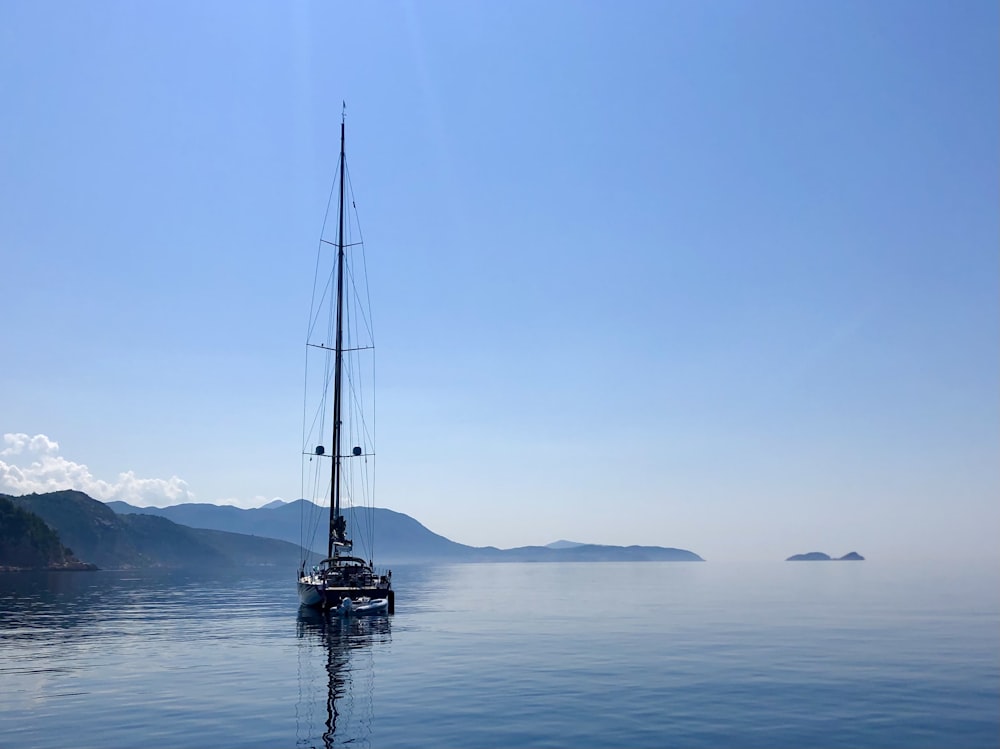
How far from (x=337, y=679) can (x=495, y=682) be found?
7.88m

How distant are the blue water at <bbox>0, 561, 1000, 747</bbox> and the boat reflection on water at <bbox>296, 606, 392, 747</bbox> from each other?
152 mm

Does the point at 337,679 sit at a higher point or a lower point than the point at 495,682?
lower

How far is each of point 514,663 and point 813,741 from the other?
21.1 meters

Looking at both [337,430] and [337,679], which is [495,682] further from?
[337,430]

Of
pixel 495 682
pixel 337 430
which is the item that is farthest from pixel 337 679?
pixel 337 430

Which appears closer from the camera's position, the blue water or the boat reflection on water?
the blue water

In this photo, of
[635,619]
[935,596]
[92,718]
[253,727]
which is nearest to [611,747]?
[253,727]

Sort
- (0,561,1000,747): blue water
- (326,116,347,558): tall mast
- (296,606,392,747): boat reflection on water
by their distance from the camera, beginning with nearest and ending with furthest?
(0,561,1000,747): blue water < (296,606,392,747): boat reflection on water < (326,116,347,558): tall mast

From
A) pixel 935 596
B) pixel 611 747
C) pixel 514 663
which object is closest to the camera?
pixel 611 747

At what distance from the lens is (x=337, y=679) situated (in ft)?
125

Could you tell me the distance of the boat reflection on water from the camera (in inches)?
1075

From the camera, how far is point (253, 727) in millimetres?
27719

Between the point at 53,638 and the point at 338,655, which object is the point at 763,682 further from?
the point at 53,638

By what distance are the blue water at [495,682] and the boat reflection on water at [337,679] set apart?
152mm
